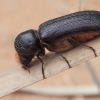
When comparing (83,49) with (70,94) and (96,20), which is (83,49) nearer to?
(96,20)

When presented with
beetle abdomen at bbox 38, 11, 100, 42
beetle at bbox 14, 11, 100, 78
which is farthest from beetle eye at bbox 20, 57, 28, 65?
beetle abdomen at bbox 38, 11, 100, 42

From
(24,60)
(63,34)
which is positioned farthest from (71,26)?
(24,60)

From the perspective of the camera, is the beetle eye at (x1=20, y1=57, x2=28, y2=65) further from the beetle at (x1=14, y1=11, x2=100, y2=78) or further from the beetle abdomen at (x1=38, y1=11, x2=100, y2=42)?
the beetle abdomen at (x1=38, y1=11, x2=100, y2=42)

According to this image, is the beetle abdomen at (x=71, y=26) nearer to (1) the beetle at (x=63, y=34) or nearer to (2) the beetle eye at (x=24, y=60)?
(1) the beetle at (x=63, y=34)

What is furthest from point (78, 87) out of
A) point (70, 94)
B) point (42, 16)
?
point (42, 16)

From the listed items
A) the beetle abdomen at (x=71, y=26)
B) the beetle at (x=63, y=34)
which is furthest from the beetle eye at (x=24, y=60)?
the beetle abdomen at (x=71, y=26)

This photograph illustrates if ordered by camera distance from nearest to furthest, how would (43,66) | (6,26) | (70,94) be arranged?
(43,66) → (70,94) → (6,26)
